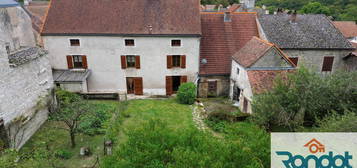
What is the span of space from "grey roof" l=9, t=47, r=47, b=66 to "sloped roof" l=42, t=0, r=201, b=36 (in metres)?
4.26

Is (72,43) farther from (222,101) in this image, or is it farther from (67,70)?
(222,101)

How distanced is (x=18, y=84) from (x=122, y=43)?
27.6 feet

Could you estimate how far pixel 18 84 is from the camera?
497 inches

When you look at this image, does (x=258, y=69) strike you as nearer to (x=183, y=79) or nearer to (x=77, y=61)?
(x=183, y=79)

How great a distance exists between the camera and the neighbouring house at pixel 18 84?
1162 cm

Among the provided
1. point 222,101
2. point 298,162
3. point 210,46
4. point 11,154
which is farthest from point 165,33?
point 298,162

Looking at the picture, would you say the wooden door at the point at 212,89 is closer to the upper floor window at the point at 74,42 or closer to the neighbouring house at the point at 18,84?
the upper floor window at the point at 74,42

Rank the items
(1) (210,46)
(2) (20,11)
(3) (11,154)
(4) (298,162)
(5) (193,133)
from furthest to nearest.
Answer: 1. (1) (210,46)
2. (2) (20,11)
3. (3) (11,154)
4. (5) (193,133)
5. (4) (298,162)

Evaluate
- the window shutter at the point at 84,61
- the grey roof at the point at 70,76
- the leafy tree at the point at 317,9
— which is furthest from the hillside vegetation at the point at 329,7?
the grey roof at the point at 70,76

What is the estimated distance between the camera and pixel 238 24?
861 inches

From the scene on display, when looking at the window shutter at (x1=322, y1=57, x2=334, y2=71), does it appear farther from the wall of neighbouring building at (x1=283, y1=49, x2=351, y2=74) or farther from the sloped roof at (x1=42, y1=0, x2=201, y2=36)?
the sloped roof at (x1=42, y1=0, x2=201, y2=36)

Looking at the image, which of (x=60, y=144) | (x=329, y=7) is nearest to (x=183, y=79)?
(x=60, y=144)

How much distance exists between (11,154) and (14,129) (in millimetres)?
3866

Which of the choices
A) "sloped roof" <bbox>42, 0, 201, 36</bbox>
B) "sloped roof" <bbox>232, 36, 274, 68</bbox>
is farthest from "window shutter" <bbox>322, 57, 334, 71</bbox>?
"sloped roof" <bbox>42, 0, 201, 36</bbox>
